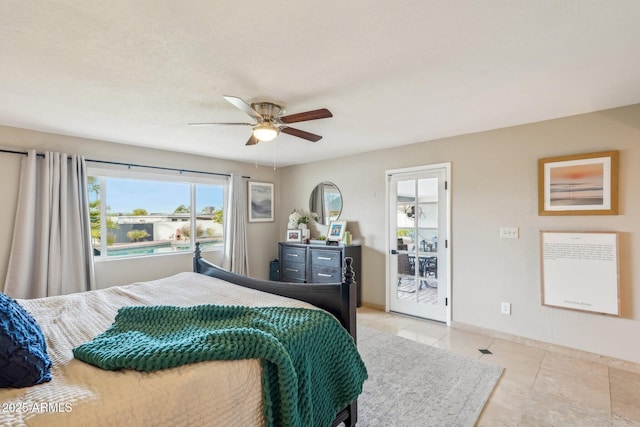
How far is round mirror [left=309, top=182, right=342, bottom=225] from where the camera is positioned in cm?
473

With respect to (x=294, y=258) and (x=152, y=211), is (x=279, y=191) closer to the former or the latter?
Answer: (x=294, y=258)

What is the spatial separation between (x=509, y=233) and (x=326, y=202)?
8.48 feet

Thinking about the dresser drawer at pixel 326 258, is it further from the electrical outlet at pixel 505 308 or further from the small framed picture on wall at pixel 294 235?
the electrical outlet at pixel 505 308

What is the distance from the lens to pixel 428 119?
2908 mm

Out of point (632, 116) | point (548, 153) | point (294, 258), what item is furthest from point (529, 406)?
point (294, 258)

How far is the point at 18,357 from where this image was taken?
3.29 ft

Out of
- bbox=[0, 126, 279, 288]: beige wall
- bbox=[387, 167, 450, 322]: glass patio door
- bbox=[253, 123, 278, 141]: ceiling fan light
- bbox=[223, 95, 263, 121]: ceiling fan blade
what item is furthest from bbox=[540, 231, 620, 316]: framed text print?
bbox=[0, 126, 279, 288]: beige wall

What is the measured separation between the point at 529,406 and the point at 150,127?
403 cm

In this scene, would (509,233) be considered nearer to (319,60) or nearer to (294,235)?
(319,60)

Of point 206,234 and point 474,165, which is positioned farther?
point 206,234

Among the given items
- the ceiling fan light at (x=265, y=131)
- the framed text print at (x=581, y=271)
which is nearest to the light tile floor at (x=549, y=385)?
the framed text print at (x=581, y=271)

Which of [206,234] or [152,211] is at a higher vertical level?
[152,211]

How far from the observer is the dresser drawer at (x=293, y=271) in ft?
14.9

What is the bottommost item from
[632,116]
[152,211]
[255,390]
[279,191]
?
[255,390]
